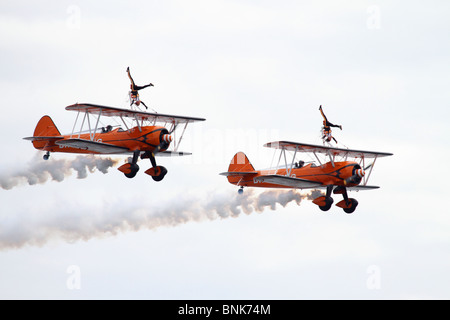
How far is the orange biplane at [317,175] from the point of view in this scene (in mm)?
57594

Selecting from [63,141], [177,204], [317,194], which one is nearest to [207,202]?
[177,204]

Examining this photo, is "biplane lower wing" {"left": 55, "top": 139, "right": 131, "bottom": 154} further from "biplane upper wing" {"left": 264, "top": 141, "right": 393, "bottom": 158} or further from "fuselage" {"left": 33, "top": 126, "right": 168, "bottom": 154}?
"biplane upper wing" {"left": 264, "top": 141, "right": 393, "bottom": 158}

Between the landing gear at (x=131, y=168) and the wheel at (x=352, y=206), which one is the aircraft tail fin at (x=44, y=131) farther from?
the wheel at (x=352, y=206)

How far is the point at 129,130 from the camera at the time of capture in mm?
57000

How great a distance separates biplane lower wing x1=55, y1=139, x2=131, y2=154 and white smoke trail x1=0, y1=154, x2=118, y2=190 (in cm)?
310

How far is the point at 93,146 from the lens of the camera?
56.1 metres

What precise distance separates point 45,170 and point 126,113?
238 inches

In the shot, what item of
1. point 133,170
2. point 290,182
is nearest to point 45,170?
point 133,170

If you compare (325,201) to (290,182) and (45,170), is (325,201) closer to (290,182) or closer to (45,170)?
(290,182)

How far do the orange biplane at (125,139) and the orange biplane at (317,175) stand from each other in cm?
343

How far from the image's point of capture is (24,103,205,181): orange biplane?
56250mm

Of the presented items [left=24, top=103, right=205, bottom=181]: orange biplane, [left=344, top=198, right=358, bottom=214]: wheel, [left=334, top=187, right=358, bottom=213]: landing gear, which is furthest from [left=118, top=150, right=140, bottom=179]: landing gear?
[left=344, top=198, right=358, bottom=214]: wheel
